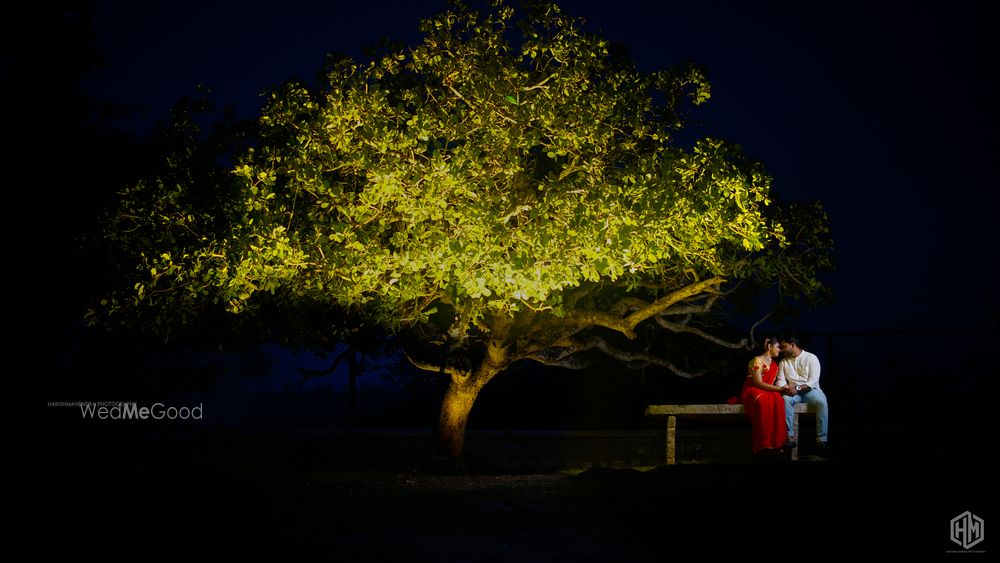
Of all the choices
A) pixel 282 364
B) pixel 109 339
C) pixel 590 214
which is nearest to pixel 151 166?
pixel 109 339

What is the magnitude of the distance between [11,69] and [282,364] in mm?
7519

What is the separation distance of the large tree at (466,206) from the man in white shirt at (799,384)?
3.67 ft

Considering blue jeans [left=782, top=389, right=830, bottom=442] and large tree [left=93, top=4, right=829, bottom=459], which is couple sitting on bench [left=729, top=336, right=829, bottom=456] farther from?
large tree [left=93, top=4, right=829, bottom=459]

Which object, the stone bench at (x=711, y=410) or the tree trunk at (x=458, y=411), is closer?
the stone bench at (x=711, y=410)

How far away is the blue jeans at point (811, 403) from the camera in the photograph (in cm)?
1155

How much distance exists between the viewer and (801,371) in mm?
11727

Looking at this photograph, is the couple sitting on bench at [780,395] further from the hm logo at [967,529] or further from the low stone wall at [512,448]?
the hm logo at [967,529]

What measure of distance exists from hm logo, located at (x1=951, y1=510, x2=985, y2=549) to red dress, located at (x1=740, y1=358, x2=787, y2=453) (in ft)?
14.1

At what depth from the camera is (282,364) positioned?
15.8 m

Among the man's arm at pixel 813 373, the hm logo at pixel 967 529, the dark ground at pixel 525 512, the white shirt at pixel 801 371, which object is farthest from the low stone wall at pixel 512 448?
the hm logo at pixel 967 529

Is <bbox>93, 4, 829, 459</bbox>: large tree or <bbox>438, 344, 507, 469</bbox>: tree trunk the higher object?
<bbox>93, 4, 829, 459</bbox>: large tree

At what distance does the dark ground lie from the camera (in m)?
6.57

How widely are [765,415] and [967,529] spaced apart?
464cm

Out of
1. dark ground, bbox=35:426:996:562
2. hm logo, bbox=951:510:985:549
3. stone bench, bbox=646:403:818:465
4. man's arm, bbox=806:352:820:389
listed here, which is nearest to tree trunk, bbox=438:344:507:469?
dark ground, bbox=35:426:996:562
